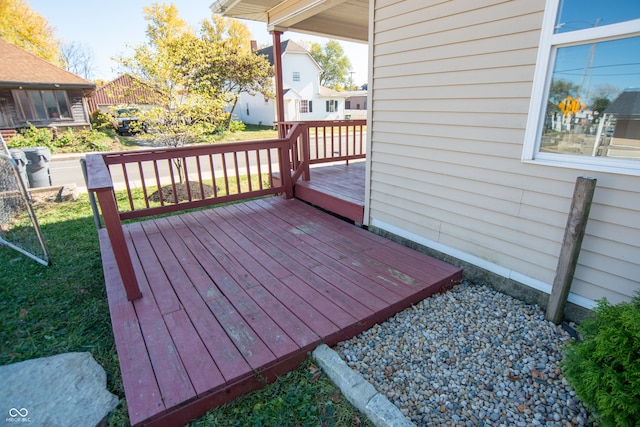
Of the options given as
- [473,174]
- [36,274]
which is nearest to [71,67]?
[36,274]

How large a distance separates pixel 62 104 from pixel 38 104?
828 millimetres

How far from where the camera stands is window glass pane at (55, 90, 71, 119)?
14.2 m

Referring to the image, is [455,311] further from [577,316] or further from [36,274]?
[36,274]

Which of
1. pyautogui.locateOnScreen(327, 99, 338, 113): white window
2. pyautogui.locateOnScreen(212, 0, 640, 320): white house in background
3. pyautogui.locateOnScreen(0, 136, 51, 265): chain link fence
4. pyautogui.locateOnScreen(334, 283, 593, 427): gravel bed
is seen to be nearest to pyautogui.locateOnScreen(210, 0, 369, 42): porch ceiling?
pyautogui.locateOnScreen(212, 0, 640, 320): white house in background

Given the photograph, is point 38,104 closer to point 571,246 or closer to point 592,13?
point 592,13

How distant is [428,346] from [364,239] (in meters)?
1.46

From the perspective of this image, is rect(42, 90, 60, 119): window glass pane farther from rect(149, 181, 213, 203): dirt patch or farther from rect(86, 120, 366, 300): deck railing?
rect(149, 181, 213, 203): dirt patch

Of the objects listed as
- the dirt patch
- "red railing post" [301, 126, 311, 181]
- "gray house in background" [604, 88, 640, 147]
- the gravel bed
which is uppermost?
"gray house in background" [604, 88, 640, 147]

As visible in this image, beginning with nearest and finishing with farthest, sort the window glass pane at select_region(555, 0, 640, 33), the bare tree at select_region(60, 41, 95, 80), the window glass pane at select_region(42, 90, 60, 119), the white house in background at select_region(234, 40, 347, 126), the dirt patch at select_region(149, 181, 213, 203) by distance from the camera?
1. the window glass pane at select_region(555, 0, 640, 33)
2. the dirt patch at select_region(149, 181, 213, 203)
3. the window glass pane at select_region(42, 90, 60, 119)
4. the white house in background at select_region(234, 40, 347, 126)
5. the bare tree at select_region(60, 41, 95, 80)

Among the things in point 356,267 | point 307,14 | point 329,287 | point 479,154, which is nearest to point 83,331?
point 329,287

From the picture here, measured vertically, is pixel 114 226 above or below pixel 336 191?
above

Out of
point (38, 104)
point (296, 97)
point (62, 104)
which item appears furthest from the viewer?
point (296, 97)

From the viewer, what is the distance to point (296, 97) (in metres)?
22.5

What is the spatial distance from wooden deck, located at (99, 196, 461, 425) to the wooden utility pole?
709 mm
